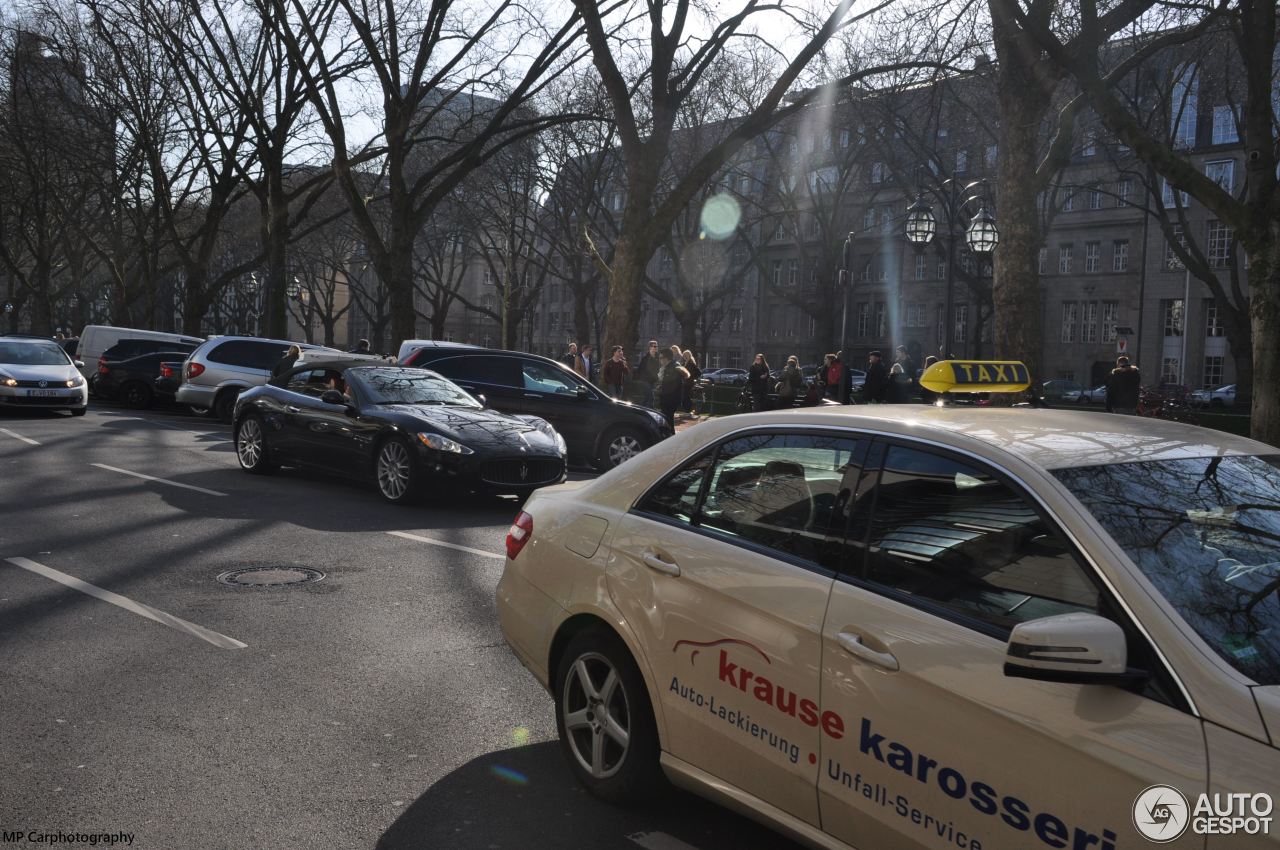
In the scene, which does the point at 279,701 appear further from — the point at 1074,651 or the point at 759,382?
the point at 759,382

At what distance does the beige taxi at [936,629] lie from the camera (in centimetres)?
241

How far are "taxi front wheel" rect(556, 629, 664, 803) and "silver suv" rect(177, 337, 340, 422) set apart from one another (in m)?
20.7

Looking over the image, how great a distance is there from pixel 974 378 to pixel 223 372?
21.6 m

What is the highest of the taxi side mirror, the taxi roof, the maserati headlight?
the taxi roof

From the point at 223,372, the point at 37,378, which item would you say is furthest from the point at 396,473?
the point at 37,378

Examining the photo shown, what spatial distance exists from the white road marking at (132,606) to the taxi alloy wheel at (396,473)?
12.8 feet

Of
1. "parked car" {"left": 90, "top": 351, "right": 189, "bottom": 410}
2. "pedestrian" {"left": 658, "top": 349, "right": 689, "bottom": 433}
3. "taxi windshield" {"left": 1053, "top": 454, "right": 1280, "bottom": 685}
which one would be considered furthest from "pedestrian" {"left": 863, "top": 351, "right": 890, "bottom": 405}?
"taxi windshield" {"left": 1053, "top": 454, "right": 1280, "bottom": 685}

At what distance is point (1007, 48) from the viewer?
1627 centimetres

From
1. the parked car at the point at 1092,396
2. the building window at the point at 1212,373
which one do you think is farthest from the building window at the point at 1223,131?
the parked car at the point at 1092,396

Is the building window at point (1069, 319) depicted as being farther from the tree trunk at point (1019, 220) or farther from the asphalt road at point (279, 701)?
the asphalt road at point (279, 701)

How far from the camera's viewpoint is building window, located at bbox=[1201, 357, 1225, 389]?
58.5 meters

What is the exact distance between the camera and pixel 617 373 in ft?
73.3

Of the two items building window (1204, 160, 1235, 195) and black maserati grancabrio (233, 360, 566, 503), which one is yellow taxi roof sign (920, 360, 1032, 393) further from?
building window (1204, 160, 1235, 195)

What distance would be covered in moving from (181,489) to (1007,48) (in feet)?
40.0
